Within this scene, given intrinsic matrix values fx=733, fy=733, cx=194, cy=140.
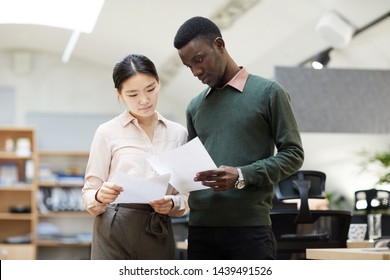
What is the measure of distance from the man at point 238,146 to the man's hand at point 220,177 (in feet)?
0.17

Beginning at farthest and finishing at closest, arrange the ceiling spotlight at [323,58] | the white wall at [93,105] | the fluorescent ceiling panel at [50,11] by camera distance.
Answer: the white wall at [93,105]
the ceiling spotlight at [323,58]
the fluorescent ceiling panel at [50,11]

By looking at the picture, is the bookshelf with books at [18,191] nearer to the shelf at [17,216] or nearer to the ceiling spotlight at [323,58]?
the shelf at [17,216]

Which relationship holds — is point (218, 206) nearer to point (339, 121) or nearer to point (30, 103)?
point (339, 121)

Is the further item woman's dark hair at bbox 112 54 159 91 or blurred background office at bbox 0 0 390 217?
blurred background office at bbox 0 0 390 217

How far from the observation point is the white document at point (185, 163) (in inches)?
64.9

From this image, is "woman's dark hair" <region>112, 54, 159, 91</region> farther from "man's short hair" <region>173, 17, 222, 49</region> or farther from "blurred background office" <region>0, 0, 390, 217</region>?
"blurred background office" <region>0, 0, 390, 217</region>

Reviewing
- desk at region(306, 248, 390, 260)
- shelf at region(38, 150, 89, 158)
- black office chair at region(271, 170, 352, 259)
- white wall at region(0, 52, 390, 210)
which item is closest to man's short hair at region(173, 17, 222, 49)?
desk at region(306, 248, 390, 260)

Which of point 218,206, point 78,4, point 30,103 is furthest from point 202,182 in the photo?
point 30,103

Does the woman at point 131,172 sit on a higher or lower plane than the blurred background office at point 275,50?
lower

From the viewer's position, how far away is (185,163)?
1.69m

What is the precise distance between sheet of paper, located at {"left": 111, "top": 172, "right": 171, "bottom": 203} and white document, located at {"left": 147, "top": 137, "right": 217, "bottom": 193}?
2 cm

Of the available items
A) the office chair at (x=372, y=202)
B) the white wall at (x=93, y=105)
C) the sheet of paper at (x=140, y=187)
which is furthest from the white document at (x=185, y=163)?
the white wall at (x=93, y=105)

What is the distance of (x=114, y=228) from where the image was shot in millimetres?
1755

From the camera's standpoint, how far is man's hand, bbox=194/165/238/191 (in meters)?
1.59
